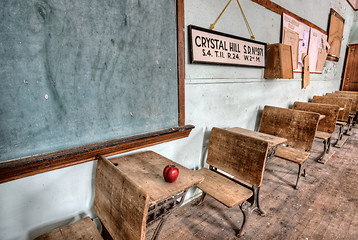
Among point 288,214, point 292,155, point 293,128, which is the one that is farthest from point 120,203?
point 293,128

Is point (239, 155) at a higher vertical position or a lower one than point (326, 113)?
lower

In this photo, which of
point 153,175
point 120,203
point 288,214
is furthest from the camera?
point 288,214

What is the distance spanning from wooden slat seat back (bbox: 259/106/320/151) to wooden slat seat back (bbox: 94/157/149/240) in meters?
2.72

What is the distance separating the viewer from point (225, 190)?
1.90 metres

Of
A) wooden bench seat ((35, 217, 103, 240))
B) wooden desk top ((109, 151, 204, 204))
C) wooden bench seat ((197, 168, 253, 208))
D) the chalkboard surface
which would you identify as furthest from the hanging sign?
wooden bench seat ((35, 217, 103, 240))

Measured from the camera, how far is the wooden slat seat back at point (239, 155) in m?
1.82

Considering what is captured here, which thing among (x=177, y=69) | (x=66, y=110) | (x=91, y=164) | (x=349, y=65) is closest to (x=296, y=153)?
(x=177, y=69)

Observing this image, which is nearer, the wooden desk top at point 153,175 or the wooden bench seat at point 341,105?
the wooden desk top at point 153,175

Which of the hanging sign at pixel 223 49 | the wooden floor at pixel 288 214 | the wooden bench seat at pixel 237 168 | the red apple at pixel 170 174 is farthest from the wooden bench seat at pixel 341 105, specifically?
the red apple at pixel 170 174

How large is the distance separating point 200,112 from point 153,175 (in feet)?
3.71

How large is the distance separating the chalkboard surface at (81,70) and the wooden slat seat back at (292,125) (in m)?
2.11

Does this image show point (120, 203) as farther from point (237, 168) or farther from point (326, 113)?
point (326, 113)

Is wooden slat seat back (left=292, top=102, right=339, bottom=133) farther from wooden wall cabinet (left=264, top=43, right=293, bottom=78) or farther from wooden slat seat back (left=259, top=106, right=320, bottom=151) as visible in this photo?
wooden slat seat back (left=259, top=106, right=320, bottom=151)

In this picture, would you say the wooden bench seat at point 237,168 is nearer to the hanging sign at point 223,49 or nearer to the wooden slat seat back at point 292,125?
the hanging sign at point 223,49
